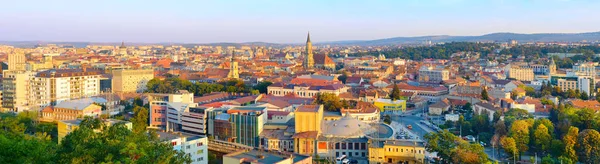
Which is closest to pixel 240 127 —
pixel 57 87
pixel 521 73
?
pixel 57 87

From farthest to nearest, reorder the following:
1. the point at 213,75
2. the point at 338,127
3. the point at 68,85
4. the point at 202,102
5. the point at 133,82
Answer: the point at 213,75 → the point at 133,82 → the point at 68,85 → the point at 202,102 → the point at 338,127

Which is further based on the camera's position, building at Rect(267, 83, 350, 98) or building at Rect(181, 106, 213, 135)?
building at Rect(267, 83, 350, 98)

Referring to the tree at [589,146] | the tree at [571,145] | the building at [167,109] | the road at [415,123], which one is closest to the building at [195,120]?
the building at [167,109]

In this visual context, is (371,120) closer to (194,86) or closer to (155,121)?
(155,121)

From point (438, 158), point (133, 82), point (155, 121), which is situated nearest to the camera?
point (438, 158)

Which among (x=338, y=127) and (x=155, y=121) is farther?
(x=155, y=121)

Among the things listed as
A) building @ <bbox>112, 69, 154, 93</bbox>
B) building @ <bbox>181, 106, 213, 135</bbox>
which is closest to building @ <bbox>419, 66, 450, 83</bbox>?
building @ <bbox>112, 69, 154, 93</bbox>

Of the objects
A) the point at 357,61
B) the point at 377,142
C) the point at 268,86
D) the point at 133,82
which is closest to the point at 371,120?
the point at 377,142

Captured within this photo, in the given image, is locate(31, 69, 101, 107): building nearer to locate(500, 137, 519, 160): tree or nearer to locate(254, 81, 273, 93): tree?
locate(254, 81, 273, 93): tree
